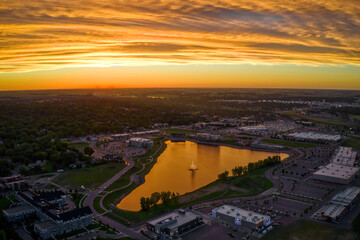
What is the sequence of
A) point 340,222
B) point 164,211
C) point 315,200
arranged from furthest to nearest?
1. point 315,200
2. point 164,211
3. point 340,222

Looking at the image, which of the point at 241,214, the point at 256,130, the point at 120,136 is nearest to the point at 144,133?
the point at 120,136

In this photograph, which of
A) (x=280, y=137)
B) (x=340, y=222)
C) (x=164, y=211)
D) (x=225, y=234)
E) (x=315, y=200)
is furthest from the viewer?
(x=280, y=137)

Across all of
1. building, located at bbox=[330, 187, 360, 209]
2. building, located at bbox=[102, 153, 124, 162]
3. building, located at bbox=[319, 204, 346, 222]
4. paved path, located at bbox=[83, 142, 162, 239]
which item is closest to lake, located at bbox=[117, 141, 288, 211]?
paved path, located at bbox=[83, 142, 162, 239]

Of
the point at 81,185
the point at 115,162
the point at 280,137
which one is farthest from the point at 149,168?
the point at 280,137

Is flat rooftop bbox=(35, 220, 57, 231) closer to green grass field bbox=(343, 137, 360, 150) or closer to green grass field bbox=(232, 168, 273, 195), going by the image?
green grass field bbox=(232, 168, 273, 195)

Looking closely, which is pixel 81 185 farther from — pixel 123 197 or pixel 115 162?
pixel 115 162

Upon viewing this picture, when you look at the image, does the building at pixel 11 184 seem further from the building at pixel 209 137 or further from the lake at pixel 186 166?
the building at pixel 209 137

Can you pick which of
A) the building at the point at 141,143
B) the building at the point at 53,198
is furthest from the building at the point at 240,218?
the building at the point at 141,143
